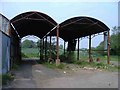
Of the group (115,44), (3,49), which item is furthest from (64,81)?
(115,44)

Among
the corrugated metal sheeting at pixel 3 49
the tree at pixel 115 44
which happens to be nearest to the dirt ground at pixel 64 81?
the corrugated metal sheeting at pixel 3 49

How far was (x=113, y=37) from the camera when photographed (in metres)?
79.6

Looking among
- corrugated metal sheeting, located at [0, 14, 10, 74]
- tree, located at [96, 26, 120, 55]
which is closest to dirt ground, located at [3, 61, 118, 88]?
corrugated metal sheeting, located at [0, 14, 10, 74]

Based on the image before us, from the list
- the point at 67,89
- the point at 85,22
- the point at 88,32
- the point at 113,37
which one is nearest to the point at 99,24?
the point at 85,22

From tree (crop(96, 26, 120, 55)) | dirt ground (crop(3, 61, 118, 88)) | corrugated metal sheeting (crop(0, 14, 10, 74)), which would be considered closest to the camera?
dirt ground (crop(3, 61, 118, 88))

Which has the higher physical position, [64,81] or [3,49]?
[3,49]

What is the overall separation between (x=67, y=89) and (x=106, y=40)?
→ 56.4ft

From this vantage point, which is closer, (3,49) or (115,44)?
(3,49)

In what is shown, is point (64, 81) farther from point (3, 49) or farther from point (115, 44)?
point (115, 44)

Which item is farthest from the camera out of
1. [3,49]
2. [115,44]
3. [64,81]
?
[115,44]

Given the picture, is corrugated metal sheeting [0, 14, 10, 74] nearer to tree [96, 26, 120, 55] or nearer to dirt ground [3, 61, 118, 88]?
dirt ground [3, 61, 118, 88]

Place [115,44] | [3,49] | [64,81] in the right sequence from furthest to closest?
[115,44] < [3,49] < [64,81]

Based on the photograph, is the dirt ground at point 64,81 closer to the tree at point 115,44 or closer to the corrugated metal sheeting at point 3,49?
the corrugated metal sheeting at point 3,49

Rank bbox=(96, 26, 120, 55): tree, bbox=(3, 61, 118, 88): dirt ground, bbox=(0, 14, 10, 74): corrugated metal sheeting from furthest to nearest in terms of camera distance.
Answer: bbox=(96, 26, 120, 55): tree
bbox=(0, 14, 10, 74): corrugated metal sheeting
bbox=(3, 61, 118, 88): dirt ground
